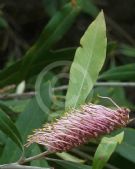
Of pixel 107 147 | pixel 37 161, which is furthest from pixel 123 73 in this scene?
pixel 107 147

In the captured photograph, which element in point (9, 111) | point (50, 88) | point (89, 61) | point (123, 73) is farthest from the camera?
point (123, 73)

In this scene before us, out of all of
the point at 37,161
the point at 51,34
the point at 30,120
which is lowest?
the point at 37,161

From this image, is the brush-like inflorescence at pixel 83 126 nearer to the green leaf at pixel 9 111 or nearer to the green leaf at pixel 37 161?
the green leaf at pixel 37 161

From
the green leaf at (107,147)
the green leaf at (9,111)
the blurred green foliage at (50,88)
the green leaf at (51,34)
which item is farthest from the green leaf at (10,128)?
the green leaf at (51,34)

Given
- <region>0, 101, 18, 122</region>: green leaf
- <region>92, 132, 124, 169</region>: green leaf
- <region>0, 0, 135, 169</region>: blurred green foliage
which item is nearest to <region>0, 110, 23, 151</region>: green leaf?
<region>0, 0, 135, 169</region>: blurred green foliage

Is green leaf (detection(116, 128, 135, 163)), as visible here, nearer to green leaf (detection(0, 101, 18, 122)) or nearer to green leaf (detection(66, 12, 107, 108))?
green leaf (detection(66, 12, 107, 108))

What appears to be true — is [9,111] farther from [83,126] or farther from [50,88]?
[83,126]
